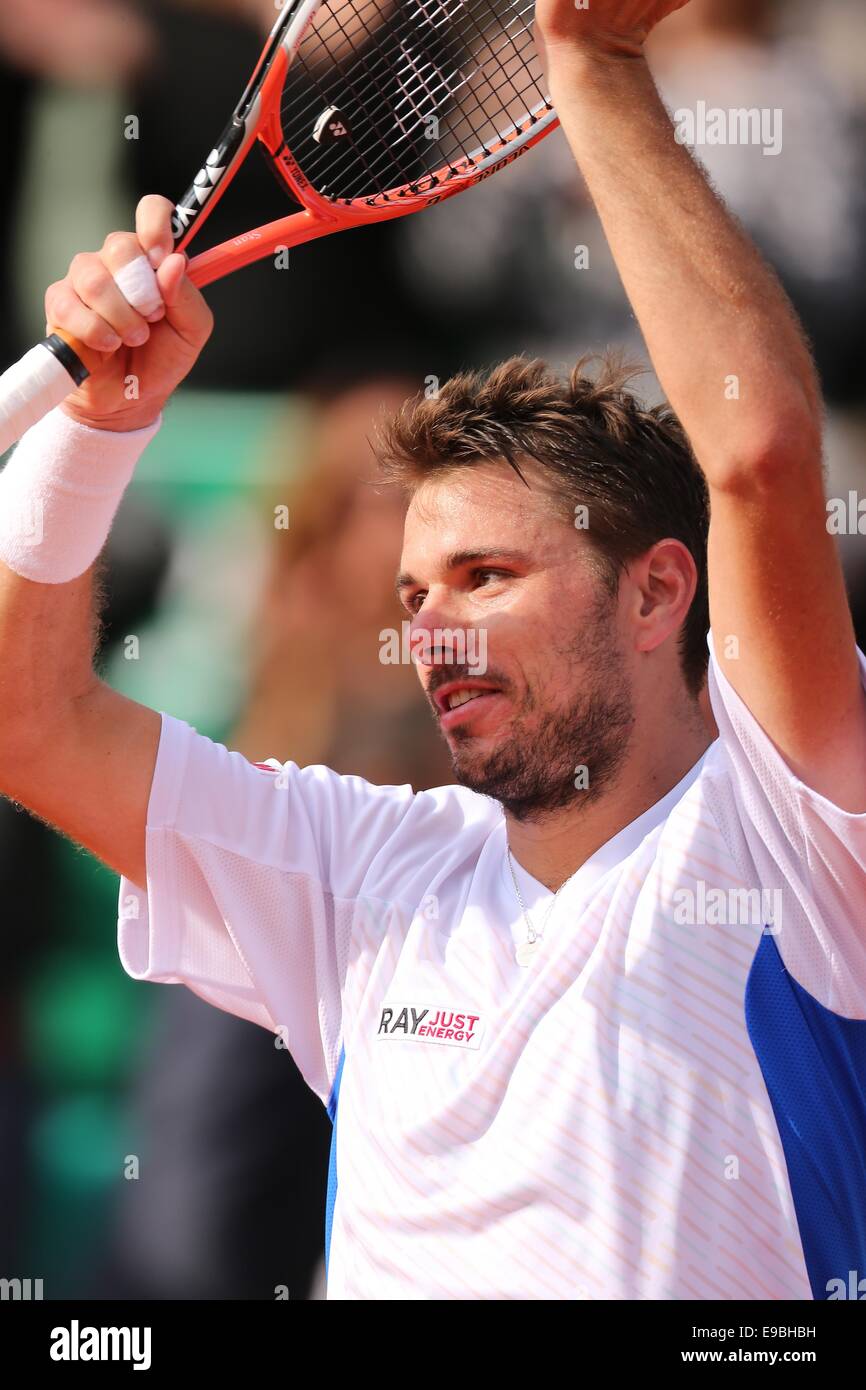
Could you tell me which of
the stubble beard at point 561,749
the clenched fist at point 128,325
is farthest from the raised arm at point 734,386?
the clenched fist at point 128,325

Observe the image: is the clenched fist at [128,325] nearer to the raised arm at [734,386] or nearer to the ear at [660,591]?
the raised arm at [734,386]

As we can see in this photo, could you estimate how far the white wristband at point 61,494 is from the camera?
2115 mm

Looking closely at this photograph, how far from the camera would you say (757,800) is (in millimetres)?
1795

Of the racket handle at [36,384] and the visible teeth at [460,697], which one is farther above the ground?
the racket handle at [36,384]

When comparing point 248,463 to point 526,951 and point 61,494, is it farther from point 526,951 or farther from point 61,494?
point 526,951

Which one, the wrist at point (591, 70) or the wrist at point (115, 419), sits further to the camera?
the wrist at point (115, 419)

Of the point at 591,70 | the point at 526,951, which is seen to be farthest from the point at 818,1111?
the point at 591,70

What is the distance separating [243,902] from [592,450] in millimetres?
875

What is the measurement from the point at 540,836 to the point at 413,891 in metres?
0.21

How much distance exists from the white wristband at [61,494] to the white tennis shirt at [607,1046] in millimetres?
342

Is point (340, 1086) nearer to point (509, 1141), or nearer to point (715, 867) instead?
point (509, 1141)

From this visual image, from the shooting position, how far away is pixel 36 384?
6.12 feet

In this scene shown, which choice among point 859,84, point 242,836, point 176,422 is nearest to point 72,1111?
point 242,836

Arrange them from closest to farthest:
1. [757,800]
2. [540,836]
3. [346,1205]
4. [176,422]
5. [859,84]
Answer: [757,800]
[346,1205]
[540,836]
[859,84]
[176,422]
